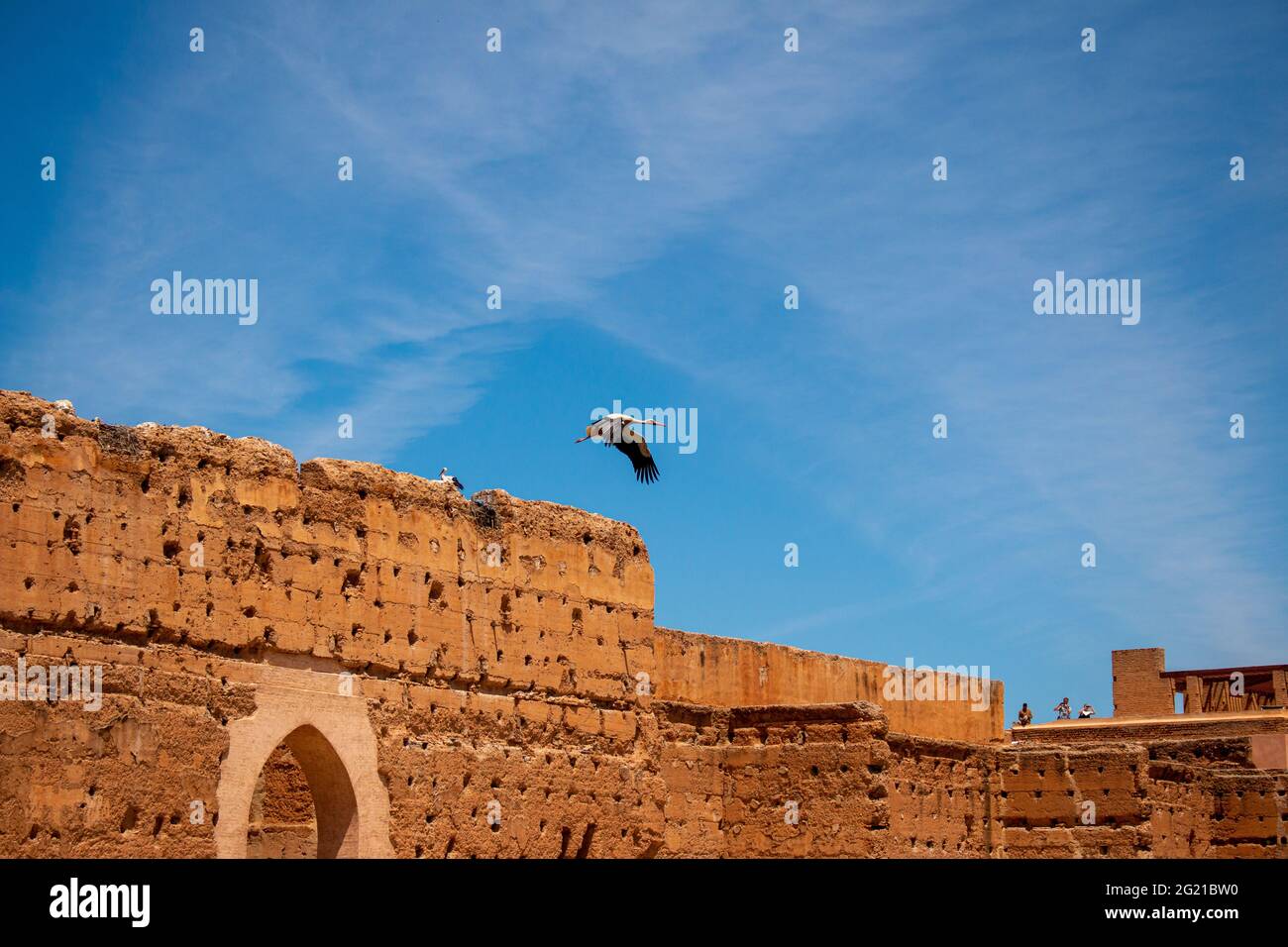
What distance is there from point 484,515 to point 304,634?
10.6 ft

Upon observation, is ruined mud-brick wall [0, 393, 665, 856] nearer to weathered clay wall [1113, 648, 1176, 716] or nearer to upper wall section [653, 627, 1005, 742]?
upper wall section [653, 627, 1005, 742]

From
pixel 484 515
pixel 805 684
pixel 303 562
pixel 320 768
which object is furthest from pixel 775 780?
pixel 303 562

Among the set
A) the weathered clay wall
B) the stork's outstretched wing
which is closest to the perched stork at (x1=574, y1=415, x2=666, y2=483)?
the stork's outstretched wing

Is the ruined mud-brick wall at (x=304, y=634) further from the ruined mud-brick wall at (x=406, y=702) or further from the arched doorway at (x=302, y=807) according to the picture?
the arched doorway at (x=302, y=807)

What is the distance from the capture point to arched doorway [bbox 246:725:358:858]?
20172mm

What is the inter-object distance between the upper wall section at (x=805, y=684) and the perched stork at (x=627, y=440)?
202cm

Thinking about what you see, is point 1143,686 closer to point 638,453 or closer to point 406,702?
point 638,453

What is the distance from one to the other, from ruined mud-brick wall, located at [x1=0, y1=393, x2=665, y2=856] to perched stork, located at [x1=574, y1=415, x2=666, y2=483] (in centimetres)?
111

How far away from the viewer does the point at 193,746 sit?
18.5 meters

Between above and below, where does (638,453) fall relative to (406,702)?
above

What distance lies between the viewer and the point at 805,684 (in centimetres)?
2691

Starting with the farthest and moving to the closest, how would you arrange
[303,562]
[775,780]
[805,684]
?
[805,684], [775,780], [303,562]

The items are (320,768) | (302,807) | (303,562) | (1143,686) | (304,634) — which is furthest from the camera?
(1143,686)

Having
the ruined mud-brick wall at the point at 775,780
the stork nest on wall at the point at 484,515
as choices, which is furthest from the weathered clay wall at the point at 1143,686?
the stork nest on wall at the point at 484,515
